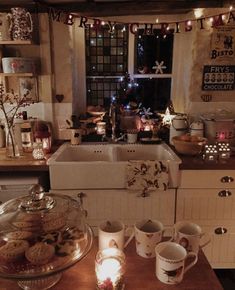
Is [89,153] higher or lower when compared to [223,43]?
lower

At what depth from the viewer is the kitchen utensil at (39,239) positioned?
31.3 inches

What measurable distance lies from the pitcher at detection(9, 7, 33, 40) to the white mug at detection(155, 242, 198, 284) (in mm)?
1840

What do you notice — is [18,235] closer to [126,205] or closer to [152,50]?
[126,205]

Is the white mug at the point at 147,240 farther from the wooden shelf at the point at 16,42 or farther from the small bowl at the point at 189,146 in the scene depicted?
the wooden shelf at the point at 16,42

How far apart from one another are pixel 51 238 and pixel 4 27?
5.87ft

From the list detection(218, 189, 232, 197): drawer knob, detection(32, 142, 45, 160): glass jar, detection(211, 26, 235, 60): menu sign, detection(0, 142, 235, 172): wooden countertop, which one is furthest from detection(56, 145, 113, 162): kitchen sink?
detection(211, 26, 235, 60): menu sign

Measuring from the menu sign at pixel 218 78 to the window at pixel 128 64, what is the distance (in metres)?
0.45

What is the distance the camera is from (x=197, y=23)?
7.32 ft

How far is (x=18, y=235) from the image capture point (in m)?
0.88

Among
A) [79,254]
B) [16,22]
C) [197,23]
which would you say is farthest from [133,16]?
[79,254]

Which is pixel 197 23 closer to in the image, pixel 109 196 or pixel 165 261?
pixel 109 196

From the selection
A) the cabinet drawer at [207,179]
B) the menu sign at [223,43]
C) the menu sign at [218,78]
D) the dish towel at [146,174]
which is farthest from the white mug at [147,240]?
the menu sign at [223,43]

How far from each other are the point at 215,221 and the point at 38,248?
4.90ft

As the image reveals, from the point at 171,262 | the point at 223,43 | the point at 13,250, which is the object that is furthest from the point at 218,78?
the point at 13,250
